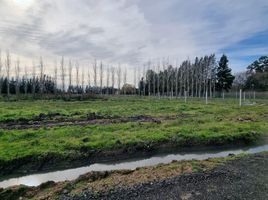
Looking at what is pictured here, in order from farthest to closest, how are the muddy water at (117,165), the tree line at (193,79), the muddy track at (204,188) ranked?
the tree line at (193,79)
the muddy water at (117,165)
the muddy track at (204,188)

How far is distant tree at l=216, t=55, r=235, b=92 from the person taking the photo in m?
87.4

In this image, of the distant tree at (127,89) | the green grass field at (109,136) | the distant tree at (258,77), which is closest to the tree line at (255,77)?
the distant tree at (258,77)

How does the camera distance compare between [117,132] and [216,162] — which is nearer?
[216,162]

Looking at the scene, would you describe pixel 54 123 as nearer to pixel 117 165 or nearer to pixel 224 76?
pixel 117 165

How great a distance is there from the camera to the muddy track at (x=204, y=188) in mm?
7773

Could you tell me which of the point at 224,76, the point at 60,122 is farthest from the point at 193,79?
the point at 60,122

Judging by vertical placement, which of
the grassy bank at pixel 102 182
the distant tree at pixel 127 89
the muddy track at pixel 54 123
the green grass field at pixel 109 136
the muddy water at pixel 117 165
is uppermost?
the distant tree at pixel 127 89

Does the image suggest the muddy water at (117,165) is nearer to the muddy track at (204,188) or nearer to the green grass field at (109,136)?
the green grass field at (109,136)

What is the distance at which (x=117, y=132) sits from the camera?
55.4 feet

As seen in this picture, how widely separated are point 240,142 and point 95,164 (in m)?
8.75

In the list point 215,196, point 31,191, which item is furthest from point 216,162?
point 31,191

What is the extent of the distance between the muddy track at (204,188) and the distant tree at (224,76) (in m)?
80.9

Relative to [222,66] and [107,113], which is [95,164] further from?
[222,66]

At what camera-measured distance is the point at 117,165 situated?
→ 502 inches
